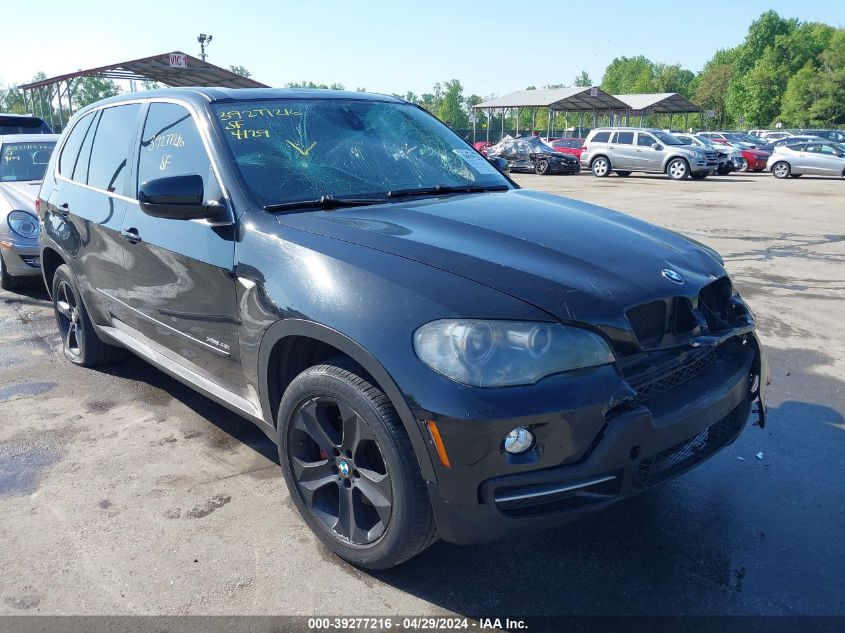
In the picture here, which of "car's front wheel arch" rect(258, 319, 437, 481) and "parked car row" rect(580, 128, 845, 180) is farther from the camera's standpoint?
"parked car row" rect(580, 128, 845, 180)

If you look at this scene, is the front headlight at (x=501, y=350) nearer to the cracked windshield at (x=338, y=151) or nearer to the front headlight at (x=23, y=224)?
the cracked windshield at (x=338, y=151)

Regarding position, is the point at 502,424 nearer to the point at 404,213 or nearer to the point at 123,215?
the point at 404,213

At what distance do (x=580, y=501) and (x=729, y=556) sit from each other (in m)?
0.90

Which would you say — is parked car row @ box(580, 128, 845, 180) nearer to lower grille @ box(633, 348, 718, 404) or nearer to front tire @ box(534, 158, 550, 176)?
front tire @ box(534, 158, 550, 176)

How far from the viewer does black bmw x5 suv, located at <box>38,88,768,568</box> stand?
2.22 metres

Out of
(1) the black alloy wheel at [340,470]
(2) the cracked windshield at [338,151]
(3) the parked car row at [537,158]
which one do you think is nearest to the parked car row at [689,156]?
(3) the parked car row at [537,158]

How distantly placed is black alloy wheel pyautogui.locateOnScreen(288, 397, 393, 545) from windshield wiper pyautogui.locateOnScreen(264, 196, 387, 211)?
2.88ft

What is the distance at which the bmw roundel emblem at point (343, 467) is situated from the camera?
2631 millimetres

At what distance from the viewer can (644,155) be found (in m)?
26.3


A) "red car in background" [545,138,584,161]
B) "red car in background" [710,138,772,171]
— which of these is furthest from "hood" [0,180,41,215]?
"red car in background" [710,138,772,171]

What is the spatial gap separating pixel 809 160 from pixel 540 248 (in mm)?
27365

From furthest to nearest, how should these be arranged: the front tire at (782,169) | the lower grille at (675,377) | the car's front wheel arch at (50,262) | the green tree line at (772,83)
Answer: the green tree line at (772,83) < the front tire at (782,169) < the car's front wheel arch at (50,262) < the lower grille at (675,377)

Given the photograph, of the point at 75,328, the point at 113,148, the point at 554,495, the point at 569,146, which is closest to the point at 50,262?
the point at 75,328

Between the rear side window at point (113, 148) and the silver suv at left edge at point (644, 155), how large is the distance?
2377cm
